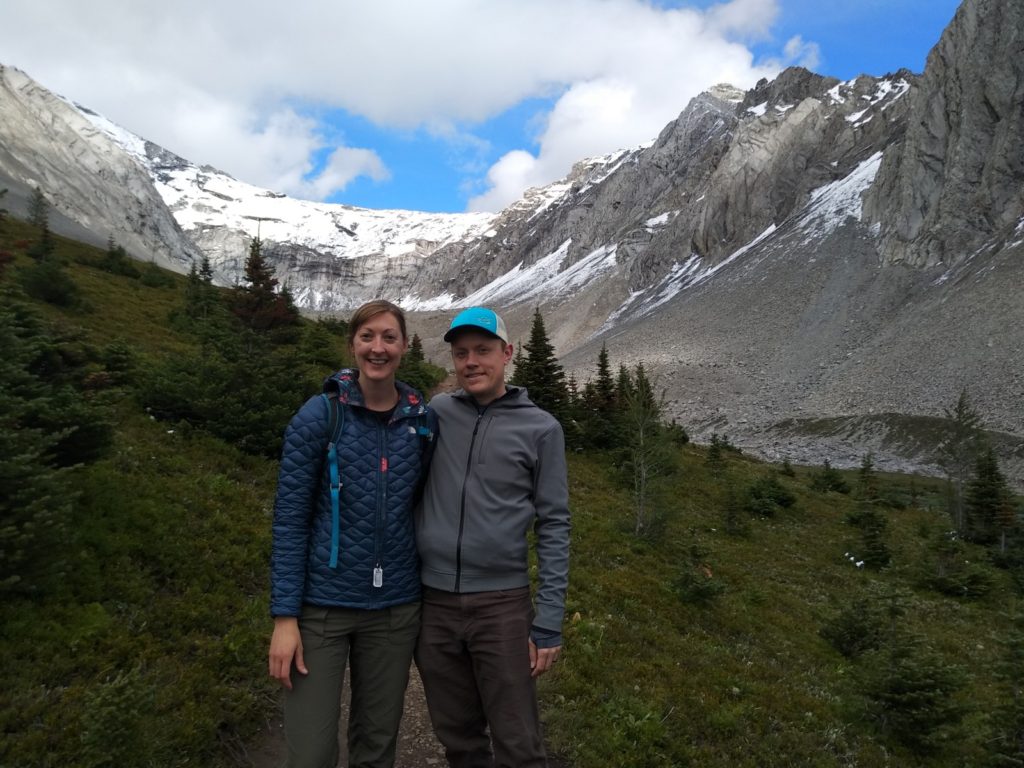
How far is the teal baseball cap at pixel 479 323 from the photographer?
397cm

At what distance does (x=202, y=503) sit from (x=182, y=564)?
2010 mm

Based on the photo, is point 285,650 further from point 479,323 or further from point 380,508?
point 479,323

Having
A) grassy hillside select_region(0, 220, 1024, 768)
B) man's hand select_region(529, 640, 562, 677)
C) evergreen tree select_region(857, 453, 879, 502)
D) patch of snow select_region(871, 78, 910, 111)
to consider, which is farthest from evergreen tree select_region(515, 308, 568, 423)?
patch of snow select_region(871, 78, 910, 111)

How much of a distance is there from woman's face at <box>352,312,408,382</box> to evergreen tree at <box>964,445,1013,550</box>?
31.5 metres

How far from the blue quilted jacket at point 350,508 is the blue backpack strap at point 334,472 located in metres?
0.03

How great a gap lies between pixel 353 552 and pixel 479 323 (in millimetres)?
1773

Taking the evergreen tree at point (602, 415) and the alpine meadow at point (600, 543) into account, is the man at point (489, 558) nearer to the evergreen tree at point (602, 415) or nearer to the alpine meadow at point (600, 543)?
the alpine meadow at point (600, 543)

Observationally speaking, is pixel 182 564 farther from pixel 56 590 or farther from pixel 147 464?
pixel 147 464

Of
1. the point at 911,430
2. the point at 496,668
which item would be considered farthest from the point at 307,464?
the point at 911,430

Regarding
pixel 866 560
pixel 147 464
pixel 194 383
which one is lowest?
pixel 866 560

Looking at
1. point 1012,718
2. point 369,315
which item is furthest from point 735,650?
point 369,315

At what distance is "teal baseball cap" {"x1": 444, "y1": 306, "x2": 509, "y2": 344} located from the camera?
3.97 meters

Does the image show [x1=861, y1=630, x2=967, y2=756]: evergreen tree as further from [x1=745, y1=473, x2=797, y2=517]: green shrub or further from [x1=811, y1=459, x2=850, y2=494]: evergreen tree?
[x1=811, y1=459, x2=850, y2=494]: evergreen tree

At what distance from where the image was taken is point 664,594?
1195cm
